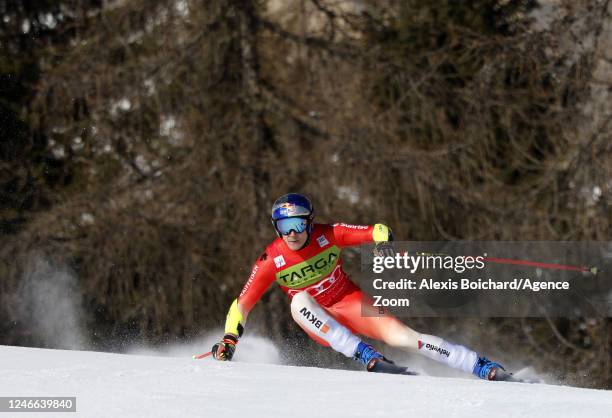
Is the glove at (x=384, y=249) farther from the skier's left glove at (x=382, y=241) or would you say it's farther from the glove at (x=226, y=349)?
the glove at (x=226, y=349)

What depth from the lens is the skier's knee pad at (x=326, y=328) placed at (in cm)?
752

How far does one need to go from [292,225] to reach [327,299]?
77 cm

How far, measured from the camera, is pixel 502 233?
13.8 metres

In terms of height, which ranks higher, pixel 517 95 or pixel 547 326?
pixel 517 95

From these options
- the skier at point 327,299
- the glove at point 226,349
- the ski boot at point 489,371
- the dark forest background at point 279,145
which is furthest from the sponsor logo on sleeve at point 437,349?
the dark forest background at point 279,145

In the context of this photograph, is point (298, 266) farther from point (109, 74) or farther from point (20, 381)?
point (109, 74)

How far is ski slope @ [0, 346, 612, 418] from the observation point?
5.42 metres

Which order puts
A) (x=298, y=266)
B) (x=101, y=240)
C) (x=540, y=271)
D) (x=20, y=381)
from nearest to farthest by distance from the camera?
1. (x=20, y=381)
2. (x=298, y=266)
3. (x=540, y=271)
4. (x=101, y=240)

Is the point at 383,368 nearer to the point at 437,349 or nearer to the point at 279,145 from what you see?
the point at 437,349

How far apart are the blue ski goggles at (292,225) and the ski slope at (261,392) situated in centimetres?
110

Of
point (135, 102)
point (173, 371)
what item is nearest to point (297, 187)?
point (135, 102)

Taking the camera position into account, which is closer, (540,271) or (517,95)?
(540,271)

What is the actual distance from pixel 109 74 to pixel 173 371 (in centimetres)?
864

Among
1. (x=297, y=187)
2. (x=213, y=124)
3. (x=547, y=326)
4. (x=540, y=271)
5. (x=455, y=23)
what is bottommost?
(x=547, y=326)
